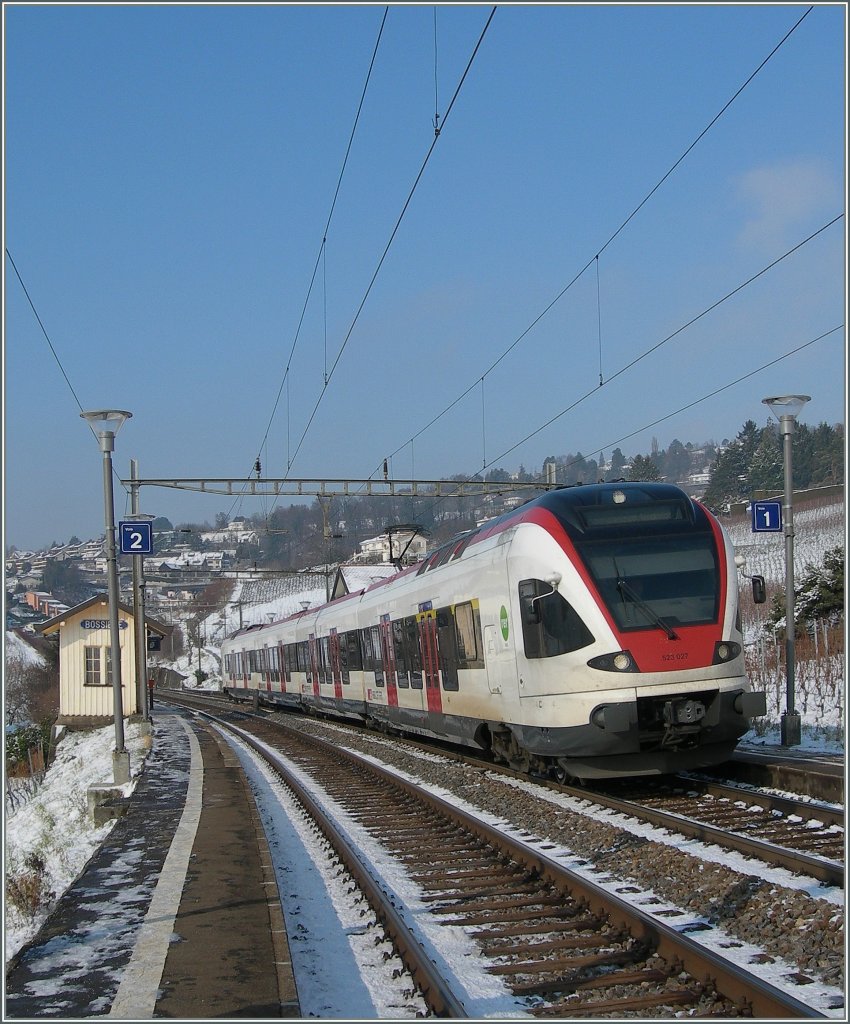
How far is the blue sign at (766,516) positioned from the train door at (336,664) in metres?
11.8

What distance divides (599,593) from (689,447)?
88946 mm

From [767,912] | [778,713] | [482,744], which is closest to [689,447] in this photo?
[778,713]

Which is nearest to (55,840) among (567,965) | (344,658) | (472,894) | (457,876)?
(457,876)

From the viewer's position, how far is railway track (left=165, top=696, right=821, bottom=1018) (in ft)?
15.9

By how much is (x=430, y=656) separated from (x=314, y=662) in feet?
45.0

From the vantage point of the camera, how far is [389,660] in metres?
19.2

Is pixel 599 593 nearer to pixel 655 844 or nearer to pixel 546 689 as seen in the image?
pixel 546 689

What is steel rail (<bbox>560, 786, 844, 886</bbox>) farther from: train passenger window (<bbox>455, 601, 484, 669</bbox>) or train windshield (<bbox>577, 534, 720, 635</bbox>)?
train passenger window (<bbox>455, 601, 484, 669</bbox>)

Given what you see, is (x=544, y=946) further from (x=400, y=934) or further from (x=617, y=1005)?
(x=617, y=1005)

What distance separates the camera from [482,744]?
1370 centimetres

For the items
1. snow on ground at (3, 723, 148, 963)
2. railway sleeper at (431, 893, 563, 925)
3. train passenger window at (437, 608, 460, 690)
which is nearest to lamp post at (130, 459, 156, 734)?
snow on ground at (3, 723, 148, 963)

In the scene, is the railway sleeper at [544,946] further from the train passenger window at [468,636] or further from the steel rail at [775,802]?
the train passenger window at [468,636]

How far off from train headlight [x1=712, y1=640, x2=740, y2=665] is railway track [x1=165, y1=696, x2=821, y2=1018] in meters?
2.85

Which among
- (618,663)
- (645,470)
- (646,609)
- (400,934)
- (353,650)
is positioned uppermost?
(645,470)
